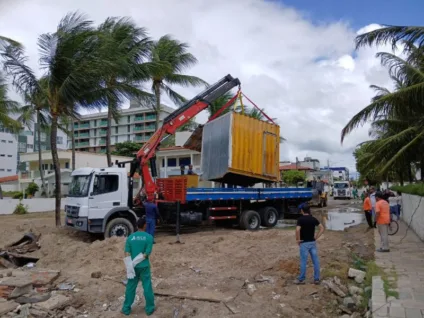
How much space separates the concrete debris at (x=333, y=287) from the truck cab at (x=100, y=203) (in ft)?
24.2

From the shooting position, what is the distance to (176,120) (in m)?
15.5

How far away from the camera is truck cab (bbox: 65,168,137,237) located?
12570mm

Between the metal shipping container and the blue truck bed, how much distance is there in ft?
1.80

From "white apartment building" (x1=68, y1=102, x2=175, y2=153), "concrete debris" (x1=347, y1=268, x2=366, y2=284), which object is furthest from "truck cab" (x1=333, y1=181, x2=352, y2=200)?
"concrete debris" (x1=347, y1=268, x2=366, y2=284)

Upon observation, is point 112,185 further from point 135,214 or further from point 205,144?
point 205,144

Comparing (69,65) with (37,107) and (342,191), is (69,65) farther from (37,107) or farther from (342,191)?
(342,191)

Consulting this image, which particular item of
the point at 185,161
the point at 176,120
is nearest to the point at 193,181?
the point at 176,120

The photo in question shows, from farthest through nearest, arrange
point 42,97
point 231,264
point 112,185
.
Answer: point 42,97 < point 112,185 < point 231,264

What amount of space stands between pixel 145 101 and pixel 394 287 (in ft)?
53.9

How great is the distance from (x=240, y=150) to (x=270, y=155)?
190 centimetres

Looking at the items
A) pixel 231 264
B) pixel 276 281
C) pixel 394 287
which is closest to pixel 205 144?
pixel 231 264

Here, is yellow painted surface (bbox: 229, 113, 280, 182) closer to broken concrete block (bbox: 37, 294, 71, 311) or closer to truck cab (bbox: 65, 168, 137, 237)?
truck cab (bbox: 65, 168, 137, 237)

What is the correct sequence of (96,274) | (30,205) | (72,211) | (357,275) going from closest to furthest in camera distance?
(357,275) → (96,274) → (72,211) → (30,205)

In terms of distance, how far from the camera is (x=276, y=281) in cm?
779
